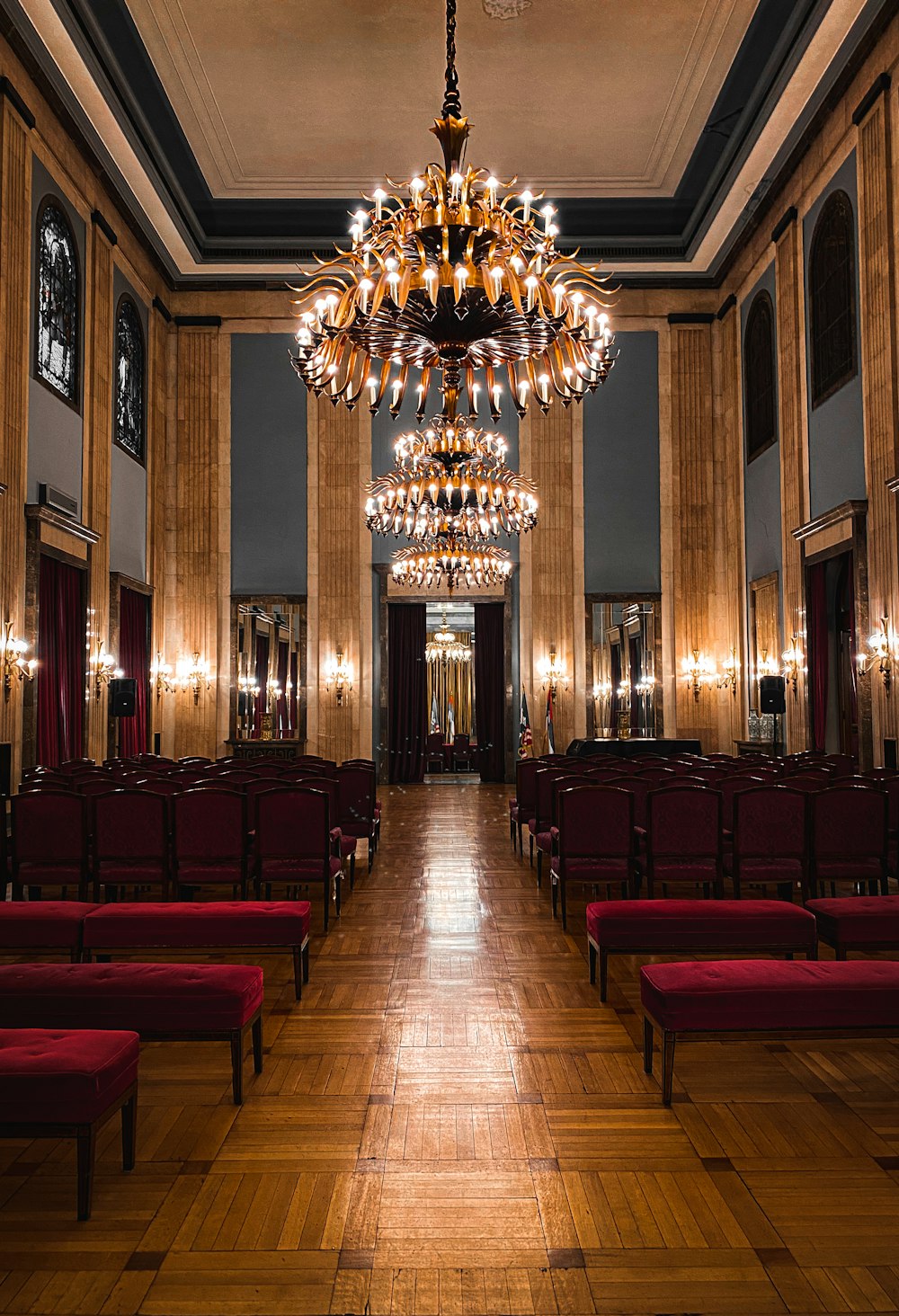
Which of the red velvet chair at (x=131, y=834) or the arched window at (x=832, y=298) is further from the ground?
the arched window at (x=832, y=298)

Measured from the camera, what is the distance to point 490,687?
1920 centimetres

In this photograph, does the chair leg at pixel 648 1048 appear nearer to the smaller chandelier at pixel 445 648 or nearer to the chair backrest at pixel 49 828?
the chair backrest at pixel 49 828

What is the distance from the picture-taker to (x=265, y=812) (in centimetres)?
582

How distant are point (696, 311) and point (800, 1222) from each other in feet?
54.9

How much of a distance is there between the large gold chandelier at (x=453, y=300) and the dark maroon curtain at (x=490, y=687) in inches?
443

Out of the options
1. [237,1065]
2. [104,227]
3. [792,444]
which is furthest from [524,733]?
[237,1065]

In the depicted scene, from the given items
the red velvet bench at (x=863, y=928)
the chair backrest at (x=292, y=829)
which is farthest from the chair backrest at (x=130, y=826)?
the red velvet bench at (x=863, y=928)

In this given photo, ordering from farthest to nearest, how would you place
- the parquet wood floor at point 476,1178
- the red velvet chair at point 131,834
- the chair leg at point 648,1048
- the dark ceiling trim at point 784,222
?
the dark ceiling trim at point 784,222
the red velvet chair at point 131,834
the chair leg at point 648,1048
the parquet wood floor at point 476,1178

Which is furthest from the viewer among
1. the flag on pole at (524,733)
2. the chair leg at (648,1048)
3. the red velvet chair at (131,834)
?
the flag on pole at (524,733)

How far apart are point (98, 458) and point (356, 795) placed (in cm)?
749

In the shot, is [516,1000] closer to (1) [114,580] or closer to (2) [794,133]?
(1) [114,580]

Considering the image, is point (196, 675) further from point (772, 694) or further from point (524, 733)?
point (772, 694)

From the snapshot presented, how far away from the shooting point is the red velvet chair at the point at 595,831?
600cm

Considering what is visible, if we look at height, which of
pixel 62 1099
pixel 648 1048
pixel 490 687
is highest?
pixel 490 687
